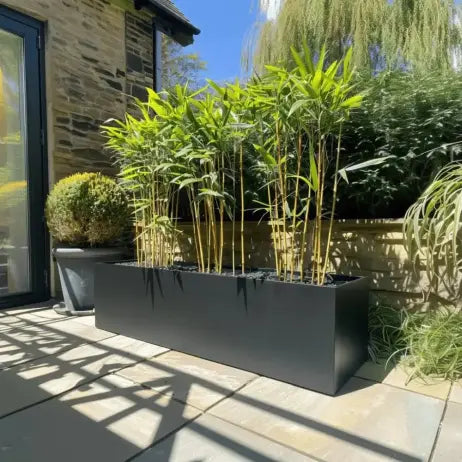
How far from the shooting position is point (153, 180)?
7.88 ft

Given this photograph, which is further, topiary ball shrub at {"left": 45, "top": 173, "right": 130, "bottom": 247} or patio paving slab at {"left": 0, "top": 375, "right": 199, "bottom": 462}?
topiary ball shrub at {"left": 45, "top": 173, "right": 130, "bottom": 247}

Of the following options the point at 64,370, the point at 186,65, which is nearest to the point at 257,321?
the point at 64,370

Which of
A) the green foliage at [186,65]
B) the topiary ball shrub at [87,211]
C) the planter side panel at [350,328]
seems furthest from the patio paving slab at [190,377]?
the green foliage at [186,65]

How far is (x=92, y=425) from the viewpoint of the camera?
1.35 meters

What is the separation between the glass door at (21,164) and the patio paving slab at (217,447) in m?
2.50

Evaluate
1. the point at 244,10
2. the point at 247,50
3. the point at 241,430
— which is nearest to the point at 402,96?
the point at 241,430

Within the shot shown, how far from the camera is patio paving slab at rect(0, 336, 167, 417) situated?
5.15 feet

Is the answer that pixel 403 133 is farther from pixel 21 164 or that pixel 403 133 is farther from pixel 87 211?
pixel 21 164

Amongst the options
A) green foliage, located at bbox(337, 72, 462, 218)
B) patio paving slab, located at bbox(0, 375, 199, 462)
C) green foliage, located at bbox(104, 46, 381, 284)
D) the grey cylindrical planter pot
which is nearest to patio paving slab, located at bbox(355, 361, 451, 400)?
green foliage, located at bbox(104, 46, 381, 284)

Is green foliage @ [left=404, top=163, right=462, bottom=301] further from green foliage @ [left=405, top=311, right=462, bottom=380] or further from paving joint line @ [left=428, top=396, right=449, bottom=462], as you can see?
paving joint line @ [left=428, top=396, right=449, bottom=462]

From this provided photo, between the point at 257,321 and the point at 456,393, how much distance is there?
90 cm

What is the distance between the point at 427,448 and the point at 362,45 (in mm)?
4286

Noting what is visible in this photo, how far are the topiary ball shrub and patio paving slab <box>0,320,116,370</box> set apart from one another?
26.7 inches

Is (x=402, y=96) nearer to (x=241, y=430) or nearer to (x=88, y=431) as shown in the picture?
(x=241, y=430)
